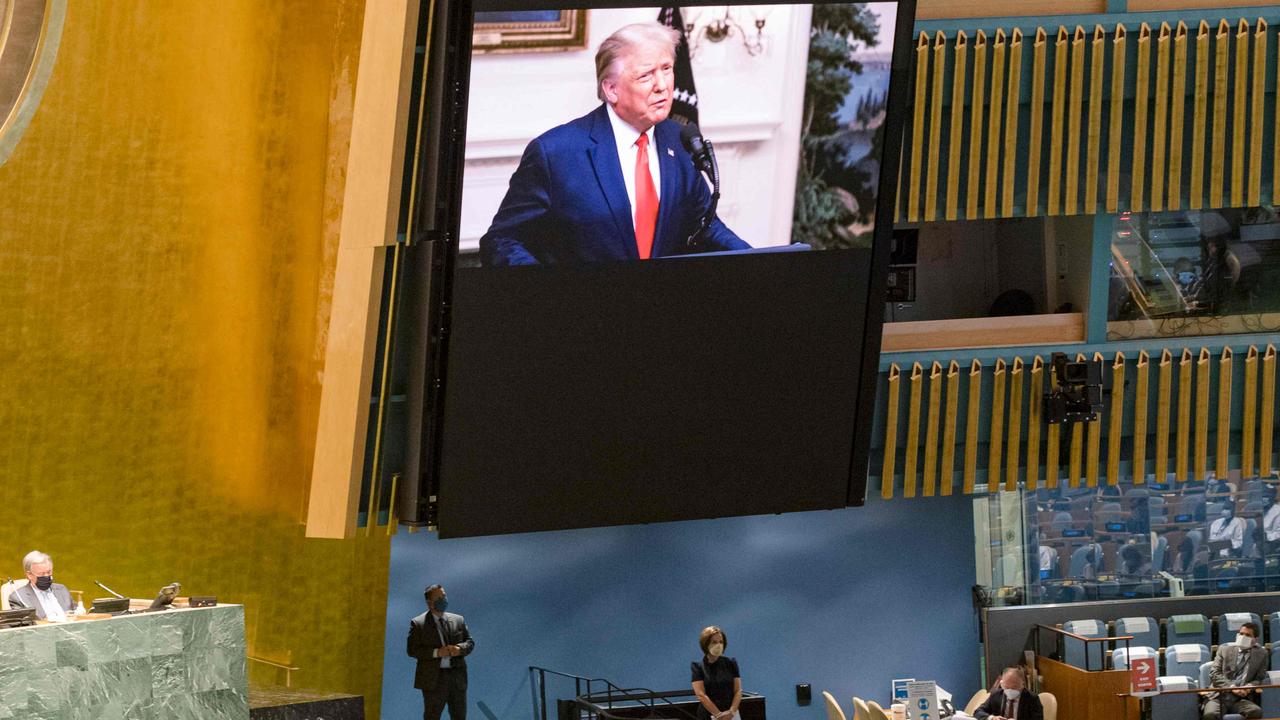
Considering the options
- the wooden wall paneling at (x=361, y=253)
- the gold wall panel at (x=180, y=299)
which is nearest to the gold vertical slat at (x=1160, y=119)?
the wooden wall paneling at (x=361, y=253)

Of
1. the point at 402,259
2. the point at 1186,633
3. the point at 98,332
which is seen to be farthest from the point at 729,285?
the point at 1186,633

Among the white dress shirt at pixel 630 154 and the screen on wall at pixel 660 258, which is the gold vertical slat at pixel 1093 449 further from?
the white dress shirt at pixel 630 154

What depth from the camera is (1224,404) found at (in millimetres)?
9891

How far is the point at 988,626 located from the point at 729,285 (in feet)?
15.3

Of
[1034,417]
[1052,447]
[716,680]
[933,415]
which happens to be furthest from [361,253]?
[1052,447]

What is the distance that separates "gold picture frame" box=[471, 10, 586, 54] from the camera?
741 centimetres

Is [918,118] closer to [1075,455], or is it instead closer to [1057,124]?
[1057,124]

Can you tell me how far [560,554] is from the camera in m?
10.9

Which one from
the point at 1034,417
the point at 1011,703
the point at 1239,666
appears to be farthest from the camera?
the point at 1239,666

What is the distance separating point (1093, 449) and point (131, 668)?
6061 mm

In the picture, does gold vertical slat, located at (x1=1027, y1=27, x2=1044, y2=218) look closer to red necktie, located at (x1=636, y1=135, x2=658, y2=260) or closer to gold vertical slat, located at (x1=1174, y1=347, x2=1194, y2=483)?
gold vertical slat, located at (x1=1174, y1=347, x2=1194, y2=483)

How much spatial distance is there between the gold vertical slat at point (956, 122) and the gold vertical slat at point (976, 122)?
6 cm

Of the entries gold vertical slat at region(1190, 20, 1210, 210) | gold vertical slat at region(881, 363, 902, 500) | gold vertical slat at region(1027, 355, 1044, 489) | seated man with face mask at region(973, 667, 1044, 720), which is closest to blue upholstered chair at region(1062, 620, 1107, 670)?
seated man with face mask at region(973, 667, 1044, 720)

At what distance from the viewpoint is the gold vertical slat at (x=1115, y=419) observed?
32.0 ft
